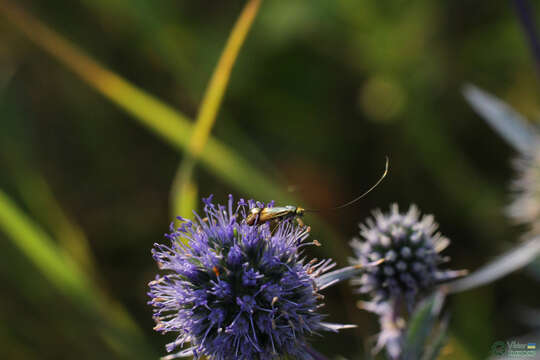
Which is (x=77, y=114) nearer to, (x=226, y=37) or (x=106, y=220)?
(x=106, y=220)

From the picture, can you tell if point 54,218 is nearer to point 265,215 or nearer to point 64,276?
point 64,276

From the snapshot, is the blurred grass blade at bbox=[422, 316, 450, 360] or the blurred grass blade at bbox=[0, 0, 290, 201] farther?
the blurred grass blade at bbox=[0, 0, 290, 201]

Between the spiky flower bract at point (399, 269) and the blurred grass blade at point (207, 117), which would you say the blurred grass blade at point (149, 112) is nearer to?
the blurred grass blade at point (207, 117)

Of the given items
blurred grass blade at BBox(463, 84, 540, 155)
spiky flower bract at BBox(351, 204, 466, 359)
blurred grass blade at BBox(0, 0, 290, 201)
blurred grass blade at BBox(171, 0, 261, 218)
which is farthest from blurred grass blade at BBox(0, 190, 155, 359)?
blurred grass blade at BBox(463, 84, 540, 155)

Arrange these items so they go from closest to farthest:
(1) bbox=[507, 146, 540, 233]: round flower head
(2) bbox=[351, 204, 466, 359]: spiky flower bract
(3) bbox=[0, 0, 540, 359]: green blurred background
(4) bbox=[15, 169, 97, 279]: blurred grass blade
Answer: (2) bbox=[351, 204, 466, 359]: spiky flower bract < (1) bbox=[507, 146, 540, 233]: round flower head < (4) bbox=[15, 169, 97, 279]: blurred grass blade < (3) bbox=[0, 0, 540, 359]: green blurred background

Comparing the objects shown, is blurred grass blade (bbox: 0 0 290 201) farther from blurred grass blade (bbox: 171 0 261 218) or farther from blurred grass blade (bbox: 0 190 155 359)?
blurred grass blade (bbox: 0 190 155 359)

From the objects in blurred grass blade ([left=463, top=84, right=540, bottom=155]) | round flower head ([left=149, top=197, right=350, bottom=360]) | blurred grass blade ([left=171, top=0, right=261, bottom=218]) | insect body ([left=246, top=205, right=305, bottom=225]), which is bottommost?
round flower head ([left=149, top=197, right=350, bottom=360])

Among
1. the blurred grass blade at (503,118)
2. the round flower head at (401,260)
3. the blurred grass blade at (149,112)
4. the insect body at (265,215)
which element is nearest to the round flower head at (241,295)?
the insect body at (265,215)
